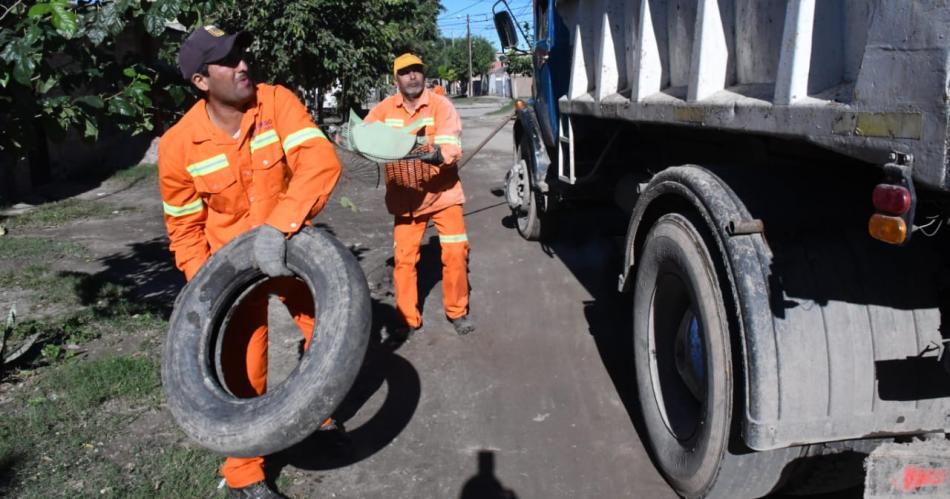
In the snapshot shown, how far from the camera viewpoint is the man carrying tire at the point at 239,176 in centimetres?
279

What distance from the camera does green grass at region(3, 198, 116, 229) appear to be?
9.18 metres

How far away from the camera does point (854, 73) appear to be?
182cm

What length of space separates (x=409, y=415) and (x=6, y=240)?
6548 millimetres

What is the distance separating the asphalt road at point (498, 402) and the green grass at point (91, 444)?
47 cm

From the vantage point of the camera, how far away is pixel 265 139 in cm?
296

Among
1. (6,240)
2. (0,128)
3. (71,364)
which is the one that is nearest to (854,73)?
(0,128)

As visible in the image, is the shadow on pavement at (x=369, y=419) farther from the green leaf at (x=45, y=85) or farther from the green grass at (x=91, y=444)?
the green leaf at (x=45, y=85)

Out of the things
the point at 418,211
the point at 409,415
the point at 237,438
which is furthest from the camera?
the point at 418,211

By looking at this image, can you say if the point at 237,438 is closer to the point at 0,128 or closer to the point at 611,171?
the point at 0,128

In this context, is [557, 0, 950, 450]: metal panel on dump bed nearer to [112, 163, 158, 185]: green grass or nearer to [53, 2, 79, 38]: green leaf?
[53, 2, 79, 38]: green leaf

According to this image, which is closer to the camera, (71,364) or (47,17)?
(47,17)

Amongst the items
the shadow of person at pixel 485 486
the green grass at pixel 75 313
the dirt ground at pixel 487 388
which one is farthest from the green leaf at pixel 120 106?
the shadow of person at pixel 485 486

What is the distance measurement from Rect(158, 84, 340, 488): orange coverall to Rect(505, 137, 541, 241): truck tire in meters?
3.86

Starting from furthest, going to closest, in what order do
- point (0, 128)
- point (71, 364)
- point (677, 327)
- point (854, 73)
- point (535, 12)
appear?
point (535, 12) < point (71, 364) < point (0, 128) < point (677, 327) < point (854, 73)
